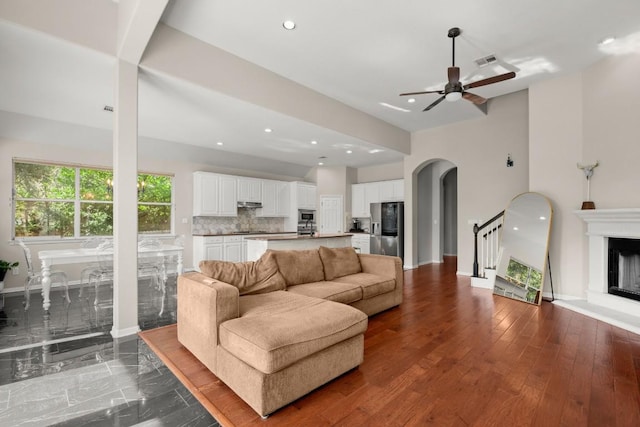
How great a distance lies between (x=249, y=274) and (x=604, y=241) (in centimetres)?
446

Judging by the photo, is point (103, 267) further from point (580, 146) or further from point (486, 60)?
point (580, 146)

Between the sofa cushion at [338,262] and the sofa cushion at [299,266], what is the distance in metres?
0.08

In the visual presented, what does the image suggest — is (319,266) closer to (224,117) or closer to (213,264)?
(213,264)

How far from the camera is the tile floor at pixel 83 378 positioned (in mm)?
1817

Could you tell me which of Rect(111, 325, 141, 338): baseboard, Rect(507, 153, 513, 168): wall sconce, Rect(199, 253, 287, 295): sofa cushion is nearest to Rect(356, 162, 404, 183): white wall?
Rect(507, 153, 513, 168): wall sconce

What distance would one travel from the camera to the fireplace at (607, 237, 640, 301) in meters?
3.55

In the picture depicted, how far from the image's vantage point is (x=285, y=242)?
15.9 ft

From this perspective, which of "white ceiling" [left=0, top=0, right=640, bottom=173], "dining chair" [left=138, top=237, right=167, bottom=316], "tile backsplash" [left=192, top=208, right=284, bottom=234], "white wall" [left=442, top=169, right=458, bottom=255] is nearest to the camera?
"white ceiling" [left=0, top=0, right=640, bottom=173]

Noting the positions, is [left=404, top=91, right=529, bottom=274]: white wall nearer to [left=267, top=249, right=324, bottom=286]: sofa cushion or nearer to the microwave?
the microwave

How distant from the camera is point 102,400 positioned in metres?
1.98

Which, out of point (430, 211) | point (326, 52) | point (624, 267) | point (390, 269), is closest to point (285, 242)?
point (390, 269)

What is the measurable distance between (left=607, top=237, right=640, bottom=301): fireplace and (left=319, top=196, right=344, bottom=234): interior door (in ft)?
18.5

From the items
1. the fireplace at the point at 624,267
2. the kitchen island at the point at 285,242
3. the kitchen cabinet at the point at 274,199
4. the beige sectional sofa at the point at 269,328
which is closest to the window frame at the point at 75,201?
the kitchen cabinet at the point at 274,199

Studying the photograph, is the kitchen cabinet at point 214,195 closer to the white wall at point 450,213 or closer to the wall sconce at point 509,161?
the wall sconce at point 509,161
